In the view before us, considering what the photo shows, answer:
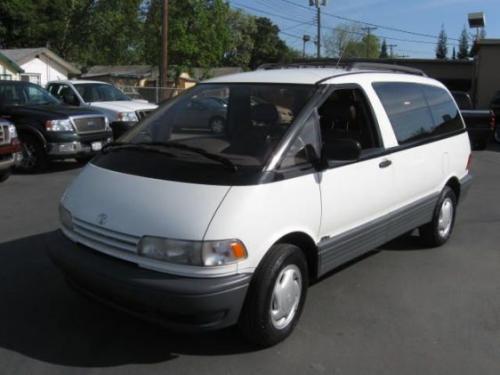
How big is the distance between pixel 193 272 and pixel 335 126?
2.04 metres

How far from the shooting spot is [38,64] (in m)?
34.9

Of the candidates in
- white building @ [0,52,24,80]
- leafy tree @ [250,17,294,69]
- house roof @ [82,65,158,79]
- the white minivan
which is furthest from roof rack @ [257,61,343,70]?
leafy tree @ [250,17,294,69]

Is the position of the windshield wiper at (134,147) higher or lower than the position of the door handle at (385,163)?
higher

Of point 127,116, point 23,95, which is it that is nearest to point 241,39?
point 127,116

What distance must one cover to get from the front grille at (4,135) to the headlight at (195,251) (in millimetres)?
6581

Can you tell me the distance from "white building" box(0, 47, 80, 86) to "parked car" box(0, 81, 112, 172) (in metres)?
22.5

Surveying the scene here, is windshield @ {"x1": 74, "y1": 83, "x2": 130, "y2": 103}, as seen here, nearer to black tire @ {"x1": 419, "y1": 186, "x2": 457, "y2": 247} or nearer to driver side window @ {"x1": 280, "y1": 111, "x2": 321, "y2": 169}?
black tire @ {"x1": 419, "y1": 186, "x2": 457, "y2": 247}

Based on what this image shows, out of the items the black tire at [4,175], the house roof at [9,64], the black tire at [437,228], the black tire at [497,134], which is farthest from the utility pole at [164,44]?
the black tire at [437,228]

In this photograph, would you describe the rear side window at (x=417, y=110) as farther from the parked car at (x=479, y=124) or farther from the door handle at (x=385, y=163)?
the parked car at (x=479, y=124)

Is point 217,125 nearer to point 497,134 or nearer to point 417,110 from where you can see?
point 417,110

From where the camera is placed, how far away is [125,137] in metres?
4.50

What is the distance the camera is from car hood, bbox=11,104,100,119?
10703mm

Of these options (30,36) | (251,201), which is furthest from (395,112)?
(30,36)

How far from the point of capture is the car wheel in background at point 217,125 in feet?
14.5
